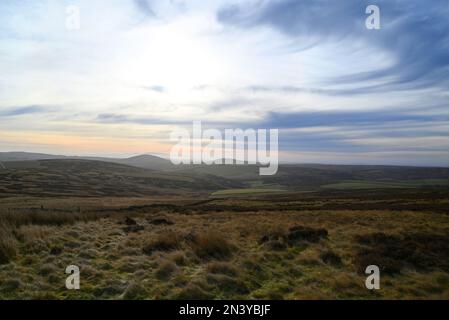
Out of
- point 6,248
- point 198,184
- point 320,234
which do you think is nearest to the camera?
point 6,248

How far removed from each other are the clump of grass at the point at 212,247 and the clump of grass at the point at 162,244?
2.54 ft

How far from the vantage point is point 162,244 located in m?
12.5

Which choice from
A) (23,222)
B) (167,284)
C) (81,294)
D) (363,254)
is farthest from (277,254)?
(23,222)

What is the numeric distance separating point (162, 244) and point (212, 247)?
2.16m

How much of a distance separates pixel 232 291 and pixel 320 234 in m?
7.85

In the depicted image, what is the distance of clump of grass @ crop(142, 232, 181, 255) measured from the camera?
12.0 m

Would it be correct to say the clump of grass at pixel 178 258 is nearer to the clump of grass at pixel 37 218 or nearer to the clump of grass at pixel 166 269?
the clump of grass at pixel 166 269

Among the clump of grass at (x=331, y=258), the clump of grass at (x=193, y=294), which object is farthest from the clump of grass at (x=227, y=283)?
the clump of grass at (x=331, y=258)

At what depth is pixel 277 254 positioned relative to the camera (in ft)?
37.7

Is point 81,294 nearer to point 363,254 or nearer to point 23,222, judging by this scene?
point 363,254

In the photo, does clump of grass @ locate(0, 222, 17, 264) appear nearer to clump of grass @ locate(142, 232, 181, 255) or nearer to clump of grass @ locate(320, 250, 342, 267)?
clump of grass @ locate(142, 232, 181, 255)

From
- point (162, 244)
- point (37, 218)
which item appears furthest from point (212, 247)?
point (37, 218)

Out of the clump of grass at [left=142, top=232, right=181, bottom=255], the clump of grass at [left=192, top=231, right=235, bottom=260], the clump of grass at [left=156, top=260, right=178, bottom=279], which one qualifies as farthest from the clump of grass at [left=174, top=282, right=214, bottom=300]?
the clump of grass at [left=142, top=232, right=181, bottom=255]
